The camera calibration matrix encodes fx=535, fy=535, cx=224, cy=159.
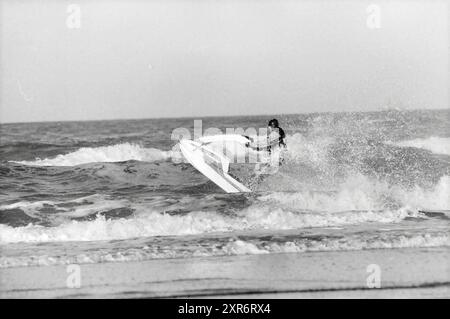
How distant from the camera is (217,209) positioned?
10141mm

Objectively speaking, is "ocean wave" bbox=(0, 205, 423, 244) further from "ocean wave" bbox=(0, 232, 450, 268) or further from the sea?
"ocean wave" bbox=(0, 232, 450, 268)

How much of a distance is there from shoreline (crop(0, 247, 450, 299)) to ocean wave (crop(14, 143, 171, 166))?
40.6 ft

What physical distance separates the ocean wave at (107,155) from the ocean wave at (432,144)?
969cm

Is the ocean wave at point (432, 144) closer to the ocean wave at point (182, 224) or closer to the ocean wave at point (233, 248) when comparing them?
the ocean wave at point (182, 224)

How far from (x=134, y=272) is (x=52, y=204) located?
5.14 meters

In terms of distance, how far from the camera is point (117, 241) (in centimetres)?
809

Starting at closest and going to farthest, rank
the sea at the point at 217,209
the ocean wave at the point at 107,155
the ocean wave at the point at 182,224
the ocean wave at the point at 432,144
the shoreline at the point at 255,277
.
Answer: the shoreline at the point at 255,277 < the sea at the point at 217,209 < the ocean wave at the point at 182,224 < the ocean wave at the point at 107,155 < the ocean wave at the point at 432,144

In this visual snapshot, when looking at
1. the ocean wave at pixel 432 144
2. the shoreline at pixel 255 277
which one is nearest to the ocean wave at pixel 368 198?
the shoreline at pixel 255 277

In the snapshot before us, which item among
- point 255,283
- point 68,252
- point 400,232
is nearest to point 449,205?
point 400,232

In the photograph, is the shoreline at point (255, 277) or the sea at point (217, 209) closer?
the shoreline at point (255, 277)

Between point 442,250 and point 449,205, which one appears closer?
point 442,250

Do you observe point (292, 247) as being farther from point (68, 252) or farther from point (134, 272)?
point (68, 252)

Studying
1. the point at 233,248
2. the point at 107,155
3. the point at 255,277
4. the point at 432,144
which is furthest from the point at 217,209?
the point at 432,144

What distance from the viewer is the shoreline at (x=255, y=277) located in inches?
214
